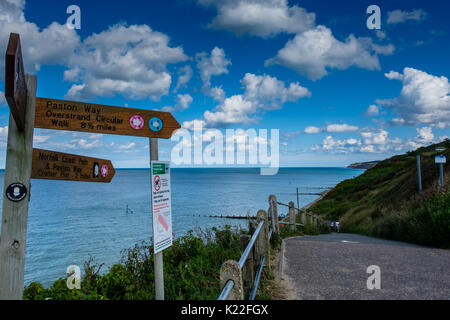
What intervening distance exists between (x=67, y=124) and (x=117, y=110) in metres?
0.53

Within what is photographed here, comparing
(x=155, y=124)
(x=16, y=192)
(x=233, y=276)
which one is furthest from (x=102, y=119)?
(x=233, y=276)

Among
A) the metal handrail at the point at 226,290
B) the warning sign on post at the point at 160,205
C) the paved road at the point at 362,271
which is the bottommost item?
the paved road at the point at 362,271

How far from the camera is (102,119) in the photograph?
3260 mm

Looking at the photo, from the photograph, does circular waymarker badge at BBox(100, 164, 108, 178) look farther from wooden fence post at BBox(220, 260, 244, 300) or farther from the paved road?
the paved road

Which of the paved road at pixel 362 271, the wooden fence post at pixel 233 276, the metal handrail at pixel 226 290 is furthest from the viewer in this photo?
the paved road at pixel 362 271

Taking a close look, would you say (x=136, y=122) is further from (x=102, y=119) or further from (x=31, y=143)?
(x=31, y=143)

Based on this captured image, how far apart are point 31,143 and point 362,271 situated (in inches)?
233

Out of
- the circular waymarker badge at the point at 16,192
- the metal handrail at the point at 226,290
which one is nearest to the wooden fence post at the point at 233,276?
the metal handrail at the point at 226,290

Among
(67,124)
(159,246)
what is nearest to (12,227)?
(67,124)

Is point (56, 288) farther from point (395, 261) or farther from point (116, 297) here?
point (395, 261)

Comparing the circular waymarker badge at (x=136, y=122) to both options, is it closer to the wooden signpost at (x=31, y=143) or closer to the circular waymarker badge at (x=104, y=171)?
the wooden signpost at (x=31, y=143)

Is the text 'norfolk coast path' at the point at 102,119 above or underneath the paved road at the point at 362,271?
above

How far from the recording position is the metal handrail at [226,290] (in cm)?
272

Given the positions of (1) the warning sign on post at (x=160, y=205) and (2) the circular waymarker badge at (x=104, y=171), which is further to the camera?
(2) the circular waymarker badge at (x=104, y=171)
